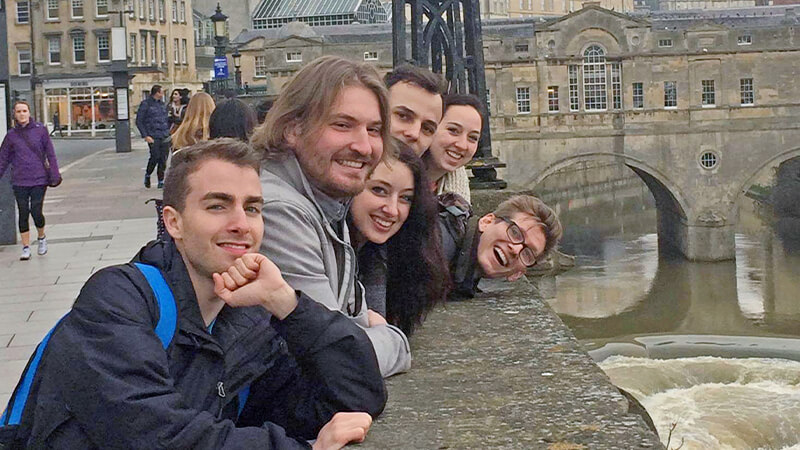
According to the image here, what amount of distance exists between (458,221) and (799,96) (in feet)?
132

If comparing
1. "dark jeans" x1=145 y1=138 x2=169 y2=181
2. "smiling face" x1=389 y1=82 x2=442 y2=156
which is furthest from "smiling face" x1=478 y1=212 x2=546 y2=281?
"dark jeans" x1=145 y1=138 x2=169 y2=181

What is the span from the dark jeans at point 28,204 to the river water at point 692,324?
4.45 m

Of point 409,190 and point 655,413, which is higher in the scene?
point 409,190

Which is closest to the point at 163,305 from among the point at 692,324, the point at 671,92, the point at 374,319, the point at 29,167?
the point at 374,319

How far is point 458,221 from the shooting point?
378 centimetres

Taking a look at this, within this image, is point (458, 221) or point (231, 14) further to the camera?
point (231, 14)

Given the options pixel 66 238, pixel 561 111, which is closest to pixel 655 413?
pixel 66 238

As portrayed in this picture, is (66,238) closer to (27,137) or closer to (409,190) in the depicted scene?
(27,137)

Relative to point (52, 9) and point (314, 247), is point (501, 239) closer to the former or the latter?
point (314, 247)

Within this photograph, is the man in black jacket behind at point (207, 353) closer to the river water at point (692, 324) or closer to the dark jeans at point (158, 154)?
the river water at point (692, 324)

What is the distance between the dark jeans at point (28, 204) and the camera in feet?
33.3

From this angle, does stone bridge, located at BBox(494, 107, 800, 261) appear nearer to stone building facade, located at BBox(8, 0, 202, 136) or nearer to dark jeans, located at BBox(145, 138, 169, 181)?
stone building facade, located at BBox(8, 0, 202, 136)

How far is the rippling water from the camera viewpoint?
16938mm

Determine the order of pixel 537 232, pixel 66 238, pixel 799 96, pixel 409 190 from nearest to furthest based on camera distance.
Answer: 1. pixel 409 190
2. pixel 537 232
3. pixel 66 238
4. pixel 799 96
